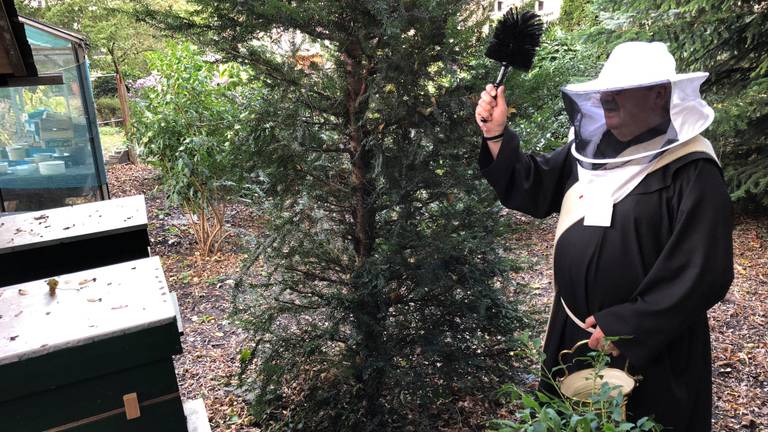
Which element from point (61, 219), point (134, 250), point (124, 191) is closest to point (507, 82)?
point (134, 250)

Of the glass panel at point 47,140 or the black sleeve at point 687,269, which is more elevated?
the glass panel at point 47,140

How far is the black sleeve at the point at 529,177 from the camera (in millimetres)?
2080

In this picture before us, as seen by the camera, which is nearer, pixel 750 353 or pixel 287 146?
pixel 287 146

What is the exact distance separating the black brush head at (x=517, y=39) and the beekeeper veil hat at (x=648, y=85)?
0.27 metres

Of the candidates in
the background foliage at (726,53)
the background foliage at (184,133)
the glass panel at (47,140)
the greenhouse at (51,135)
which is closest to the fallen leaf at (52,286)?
the background foliage at (184,133)

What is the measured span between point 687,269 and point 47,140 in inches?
270

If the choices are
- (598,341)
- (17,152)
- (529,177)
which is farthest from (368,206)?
(17,152)

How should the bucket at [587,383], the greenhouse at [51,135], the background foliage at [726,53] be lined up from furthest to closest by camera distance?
the greenhouse at [51,135] < the background foliage at [726,53] < the bucket at [587,383]

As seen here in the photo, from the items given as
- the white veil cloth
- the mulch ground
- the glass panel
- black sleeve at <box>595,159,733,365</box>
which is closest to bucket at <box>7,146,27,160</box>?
the glass panel

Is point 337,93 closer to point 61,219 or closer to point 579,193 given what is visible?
point 579,193

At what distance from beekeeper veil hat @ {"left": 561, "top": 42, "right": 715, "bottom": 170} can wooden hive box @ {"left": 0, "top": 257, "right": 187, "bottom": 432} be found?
155 centimetres

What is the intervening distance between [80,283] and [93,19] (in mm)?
10750

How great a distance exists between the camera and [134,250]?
2.79 metres

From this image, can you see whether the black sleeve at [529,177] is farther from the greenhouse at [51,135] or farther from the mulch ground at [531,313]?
the greenhouse at [51,135]
